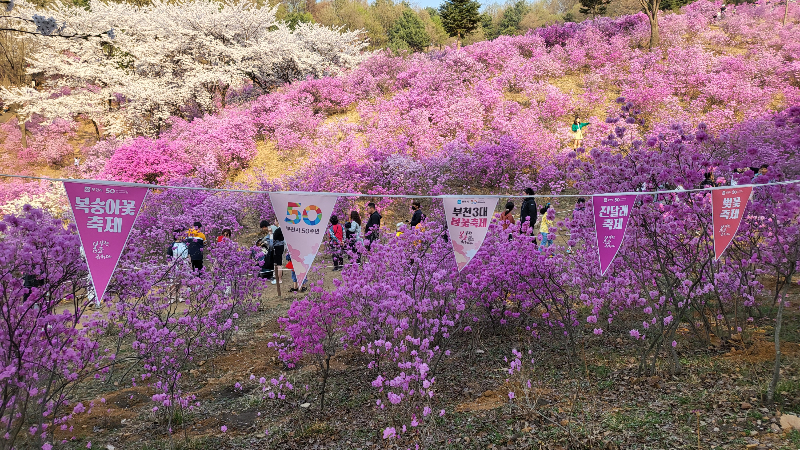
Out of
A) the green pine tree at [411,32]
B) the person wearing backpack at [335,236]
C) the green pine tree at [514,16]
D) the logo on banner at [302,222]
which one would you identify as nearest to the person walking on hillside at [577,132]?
the person wearing backpack at [335,236]

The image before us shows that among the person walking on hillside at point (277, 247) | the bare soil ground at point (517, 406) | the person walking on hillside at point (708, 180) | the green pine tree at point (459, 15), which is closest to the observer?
the bare soil ground at point (517, 406)

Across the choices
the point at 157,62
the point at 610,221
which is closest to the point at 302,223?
the point at 610,221

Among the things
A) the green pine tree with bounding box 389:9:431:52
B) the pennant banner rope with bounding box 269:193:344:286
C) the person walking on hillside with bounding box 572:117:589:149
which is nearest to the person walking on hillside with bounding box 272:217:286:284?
the pennant banner rope with bounding box 269:193:344:286

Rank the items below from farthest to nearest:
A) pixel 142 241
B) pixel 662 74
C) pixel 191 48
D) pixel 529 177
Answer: pixel 191 48 < pixel 662 74 < pixel 529 177 < pixel 142 241

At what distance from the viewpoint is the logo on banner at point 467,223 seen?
5.54 meters

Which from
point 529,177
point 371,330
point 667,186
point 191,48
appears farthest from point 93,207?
point 191,48

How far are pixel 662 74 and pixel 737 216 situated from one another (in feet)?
50.3

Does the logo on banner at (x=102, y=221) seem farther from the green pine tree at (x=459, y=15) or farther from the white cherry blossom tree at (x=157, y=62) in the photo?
the green pine tree at (x=459, y=15)

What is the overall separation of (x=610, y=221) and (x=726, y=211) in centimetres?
119

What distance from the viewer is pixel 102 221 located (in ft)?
14.8

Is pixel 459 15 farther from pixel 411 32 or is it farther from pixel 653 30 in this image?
pixel 653 30

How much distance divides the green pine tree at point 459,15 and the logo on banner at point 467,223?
3008cm

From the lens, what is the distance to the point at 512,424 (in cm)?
466

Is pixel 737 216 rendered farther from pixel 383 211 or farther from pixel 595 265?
pixel 383 211
